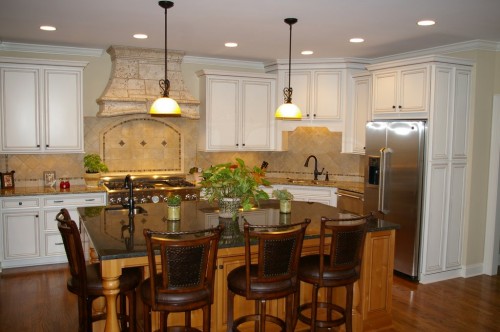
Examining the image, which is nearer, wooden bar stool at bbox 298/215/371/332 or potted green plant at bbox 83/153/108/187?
wooden bar stool at bbox 298/215/371/332

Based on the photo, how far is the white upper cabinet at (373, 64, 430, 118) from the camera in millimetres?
5051

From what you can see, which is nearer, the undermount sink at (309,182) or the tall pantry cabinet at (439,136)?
the tall pantry cabinet at (439,136)

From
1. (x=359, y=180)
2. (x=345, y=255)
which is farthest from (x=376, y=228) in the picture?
(x=359, y=180)

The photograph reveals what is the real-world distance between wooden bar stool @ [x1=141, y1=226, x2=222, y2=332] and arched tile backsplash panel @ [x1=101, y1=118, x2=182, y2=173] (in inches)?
145

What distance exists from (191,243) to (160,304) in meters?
0.43

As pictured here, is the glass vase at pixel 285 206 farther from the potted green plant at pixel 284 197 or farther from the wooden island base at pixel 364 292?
the wooden island base at pixel 364 292

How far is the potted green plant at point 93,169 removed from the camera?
5750 mm

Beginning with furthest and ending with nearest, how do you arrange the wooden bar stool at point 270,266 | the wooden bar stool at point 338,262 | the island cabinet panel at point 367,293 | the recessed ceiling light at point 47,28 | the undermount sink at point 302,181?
the undermount sink at point 302,181 → the recessed ceiling light at point 47,28 → the island cabinet panel at point 367,293 → the wooden bar stool at point 338,262 → the wooden bar stool at point 270,266

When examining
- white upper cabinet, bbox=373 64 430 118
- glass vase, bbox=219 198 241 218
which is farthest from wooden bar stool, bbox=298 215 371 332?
white upper cabinet, bbox=373 64 430 118

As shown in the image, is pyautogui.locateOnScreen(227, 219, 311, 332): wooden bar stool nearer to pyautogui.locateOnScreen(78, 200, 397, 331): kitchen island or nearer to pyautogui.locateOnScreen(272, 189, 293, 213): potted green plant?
pyautogui.locateOnScreen(78, 200, 397, 331): kitchen island

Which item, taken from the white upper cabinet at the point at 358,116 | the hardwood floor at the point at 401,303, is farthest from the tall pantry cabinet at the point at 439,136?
the white upper cabinet at the point at 358,116

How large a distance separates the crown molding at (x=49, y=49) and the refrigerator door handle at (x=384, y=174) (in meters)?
3.79

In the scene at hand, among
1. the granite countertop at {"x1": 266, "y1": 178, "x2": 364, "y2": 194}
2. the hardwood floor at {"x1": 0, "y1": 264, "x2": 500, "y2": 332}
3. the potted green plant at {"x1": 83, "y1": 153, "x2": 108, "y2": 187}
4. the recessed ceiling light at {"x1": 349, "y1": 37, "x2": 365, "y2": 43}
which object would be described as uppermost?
the recessed ceiling light at {"x1": 349, "y1": 37, "x2": 365, "y2": 43}

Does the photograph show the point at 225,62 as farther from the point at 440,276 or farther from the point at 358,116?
the point at 440,276
